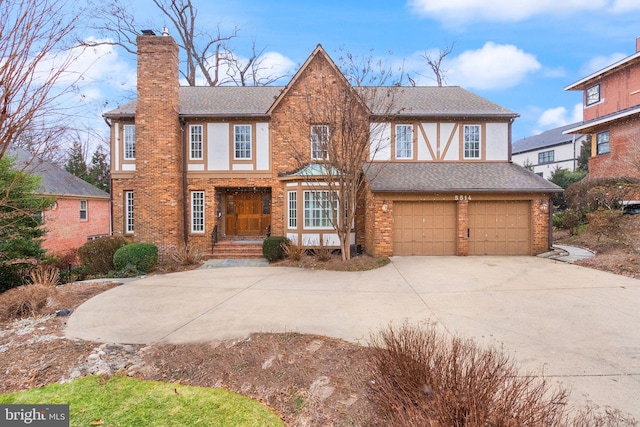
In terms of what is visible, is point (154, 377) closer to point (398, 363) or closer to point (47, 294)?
point (398, 363)

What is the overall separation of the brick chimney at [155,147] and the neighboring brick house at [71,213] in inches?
284

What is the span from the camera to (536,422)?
224cm

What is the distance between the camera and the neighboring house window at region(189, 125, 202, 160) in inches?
572

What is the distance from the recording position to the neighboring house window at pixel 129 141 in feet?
47.2

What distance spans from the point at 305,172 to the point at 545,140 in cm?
4030

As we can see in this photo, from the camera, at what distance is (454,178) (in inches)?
523

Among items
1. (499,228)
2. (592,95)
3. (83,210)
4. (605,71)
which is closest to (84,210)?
(83,210)

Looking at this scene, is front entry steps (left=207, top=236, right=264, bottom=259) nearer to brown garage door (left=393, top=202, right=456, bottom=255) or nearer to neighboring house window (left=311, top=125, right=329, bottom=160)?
neighboring house window (left=311, top=125, right=329, bottom=160)

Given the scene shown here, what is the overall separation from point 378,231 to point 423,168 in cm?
387

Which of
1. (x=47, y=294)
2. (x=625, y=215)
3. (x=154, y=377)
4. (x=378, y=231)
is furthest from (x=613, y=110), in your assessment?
(x=47, y=294)

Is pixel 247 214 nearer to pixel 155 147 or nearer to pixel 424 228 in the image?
pixel 155 147

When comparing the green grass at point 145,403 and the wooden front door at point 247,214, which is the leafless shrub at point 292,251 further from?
the green grass at point 145,403

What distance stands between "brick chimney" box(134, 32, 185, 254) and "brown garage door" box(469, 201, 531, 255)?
12.7 meters

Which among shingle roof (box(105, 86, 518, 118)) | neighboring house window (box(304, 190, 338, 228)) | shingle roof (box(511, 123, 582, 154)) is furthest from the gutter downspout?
shingle roof (box(511, 123, 582, 154))
